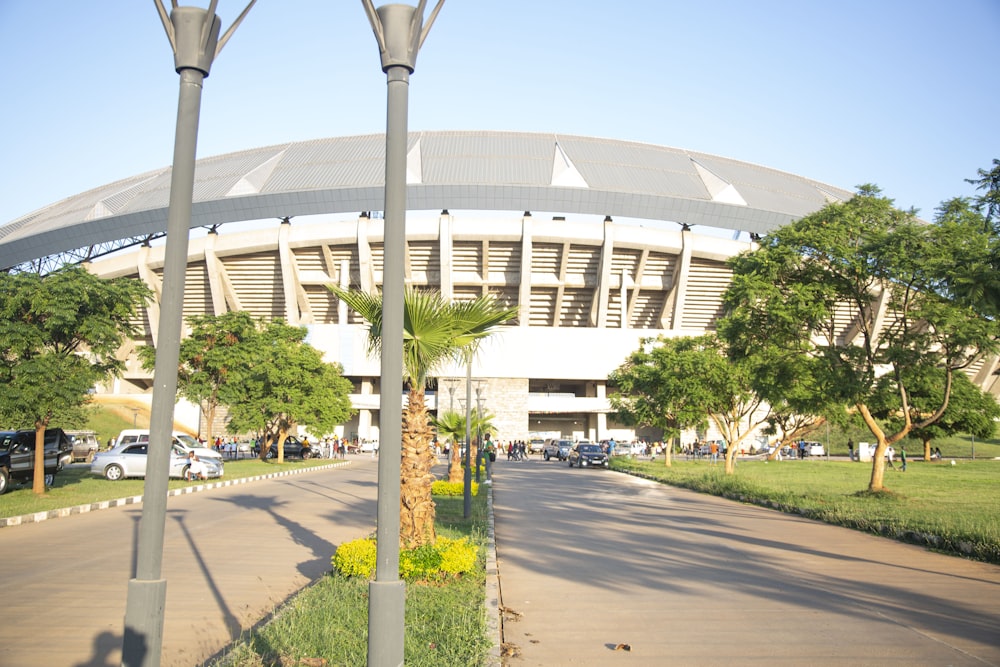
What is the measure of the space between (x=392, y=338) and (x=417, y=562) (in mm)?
5137

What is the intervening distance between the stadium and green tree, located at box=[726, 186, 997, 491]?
107 ft

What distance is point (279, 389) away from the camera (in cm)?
3825

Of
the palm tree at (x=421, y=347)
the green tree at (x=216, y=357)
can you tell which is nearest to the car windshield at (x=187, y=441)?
the green tree at (x=216, y=357)

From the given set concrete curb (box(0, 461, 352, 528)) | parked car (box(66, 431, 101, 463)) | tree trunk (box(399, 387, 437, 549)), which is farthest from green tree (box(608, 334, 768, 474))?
parked car (box(66, 431, 101, 463))

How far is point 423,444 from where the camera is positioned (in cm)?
975

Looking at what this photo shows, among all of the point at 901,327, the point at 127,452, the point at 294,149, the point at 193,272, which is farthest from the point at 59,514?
the point at 294,149

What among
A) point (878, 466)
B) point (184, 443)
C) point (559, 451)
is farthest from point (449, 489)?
point (559, 451)

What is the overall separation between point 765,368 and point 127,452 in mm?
20820

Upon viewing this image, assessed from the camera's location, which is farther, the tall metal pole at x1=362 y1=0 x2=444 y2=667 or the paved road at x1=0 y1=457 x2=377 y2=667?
the paved road at x1=0 y1=457 x2=377 y2=667

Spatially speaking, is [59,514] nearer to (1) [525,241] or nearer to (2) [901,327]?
(2) [901,327]

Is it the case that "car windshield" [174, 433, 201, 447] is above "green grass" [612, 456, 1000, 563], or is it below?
above

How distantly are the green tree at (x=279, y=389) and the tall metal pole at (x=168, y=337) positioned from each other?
33321 mm

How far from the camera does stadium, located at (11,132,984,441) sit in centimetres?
5388

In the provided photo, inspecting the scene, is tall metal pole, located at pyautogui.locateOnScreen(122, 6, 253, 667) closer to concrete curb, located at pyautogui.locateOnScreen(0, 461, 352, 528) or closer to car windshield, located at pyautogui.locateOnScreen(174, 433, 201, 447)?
concrete curb, located at pyautogui.locateOnScreen(0, 461, 352, 528)
